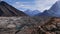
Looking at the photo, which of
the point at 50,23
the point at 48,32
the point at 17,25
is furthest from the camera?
the point at 17,25

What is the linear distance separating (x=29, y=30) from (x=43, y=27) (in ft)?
4.94

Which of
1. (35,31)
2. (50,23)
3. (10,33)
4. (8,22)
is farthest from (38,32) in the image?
(8,22)

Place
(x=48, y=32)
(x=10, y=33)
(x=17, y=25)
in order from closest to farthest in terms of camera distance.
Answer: (x=48, y=32)
(x=10, y=33)
(x=17, y=25)

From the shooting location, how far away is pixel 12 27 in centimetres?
1347

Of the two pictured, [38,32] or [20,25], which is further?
[20,25]

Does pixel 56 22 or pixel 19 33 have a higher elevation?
pixel 56 22

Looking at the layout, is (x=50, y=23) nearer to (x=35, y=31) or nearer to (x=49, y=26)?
(x=49, y=26)

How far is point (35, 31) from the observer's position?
11.4 m

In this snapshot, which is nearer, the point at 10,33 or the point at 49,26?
the point at 49,26

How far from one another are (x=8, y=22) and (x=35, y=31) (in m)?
3.98

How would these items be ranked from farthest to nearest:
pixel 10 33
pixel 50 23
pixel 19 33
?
pixel 10 33
pixel 19 33
pixel 50 23

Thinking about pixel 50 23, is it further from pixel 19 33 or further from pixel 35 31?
pixel 19 33

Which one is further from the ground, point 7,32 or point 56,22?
point 56,22

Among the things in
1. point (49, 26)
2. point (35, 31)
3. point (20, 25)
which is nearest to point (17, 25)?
point (20, 25)
